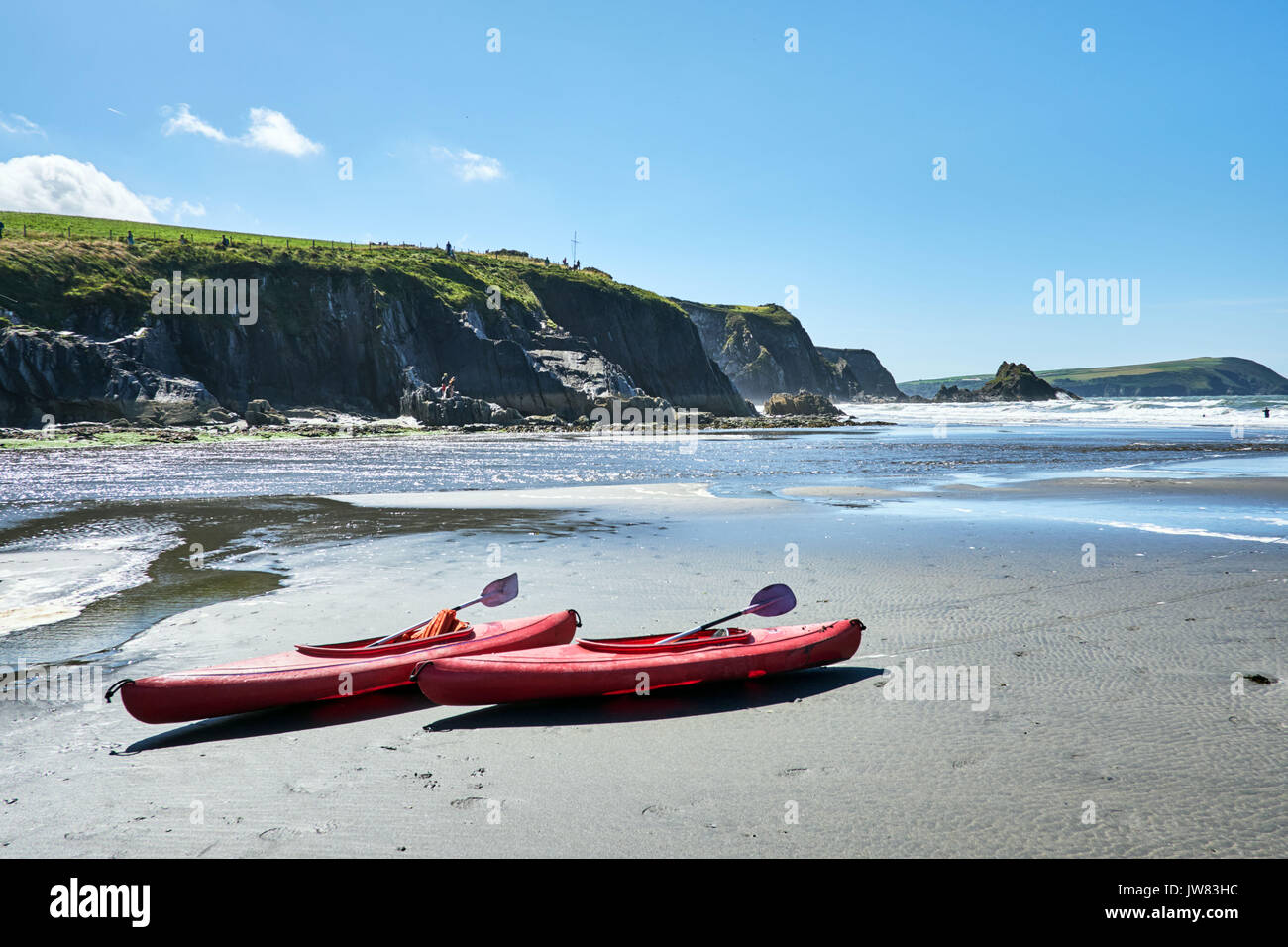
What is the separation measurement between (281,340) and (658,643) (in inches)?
2179

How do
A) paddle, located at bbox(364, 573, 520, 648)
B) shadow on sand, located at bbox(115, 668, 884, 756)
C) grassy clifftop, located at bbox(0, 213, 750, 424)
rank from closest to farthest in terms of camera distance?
shadow on sand, located at bbox(115, 668, 884, 756)
paddle, located at bbox(364, 573, 520, 648)
grassy clifftop, located at bbox(0, 213, 750, 424)

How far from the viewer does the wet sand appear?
3631 mm

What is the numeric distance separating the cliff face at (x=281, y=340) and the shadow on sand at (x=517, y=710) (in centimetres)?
4498

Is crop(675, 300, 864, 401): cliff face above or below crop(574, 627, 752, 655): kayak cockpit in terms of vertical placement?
above

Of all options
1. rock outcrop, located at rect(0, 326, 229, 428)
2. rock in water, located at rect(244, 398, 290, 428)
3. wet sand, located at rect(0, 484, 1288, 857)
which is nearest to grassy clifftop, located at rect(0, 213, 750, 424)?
rock outcrop, located at rect(0, 326, 229, 428)

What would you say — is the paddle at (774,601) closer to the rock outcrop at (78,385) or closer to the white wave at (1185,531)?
the white wave at (1185,531)

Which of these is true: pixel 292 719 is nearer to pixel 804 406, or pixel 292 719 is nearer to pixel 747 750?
pixel 747 750

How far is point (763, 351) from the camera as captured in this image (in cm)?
14712

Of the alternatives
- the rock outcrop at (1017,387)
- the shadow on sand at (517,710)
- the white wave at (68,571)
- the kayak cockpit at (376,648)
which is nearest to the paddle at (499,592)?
the kayak cockpit at (376,648)

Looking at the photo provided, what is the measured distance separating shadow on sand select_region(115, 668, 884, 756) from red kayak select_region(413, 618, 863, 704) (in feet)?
0.42

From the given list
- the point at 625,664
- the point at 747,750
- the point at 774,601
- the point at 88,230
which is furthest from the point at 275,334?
the point at 747,750

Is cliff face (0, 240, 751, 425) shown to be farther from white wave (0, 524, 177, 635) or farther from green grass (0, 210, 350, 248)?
white wave (0, 524, 177, 635)
